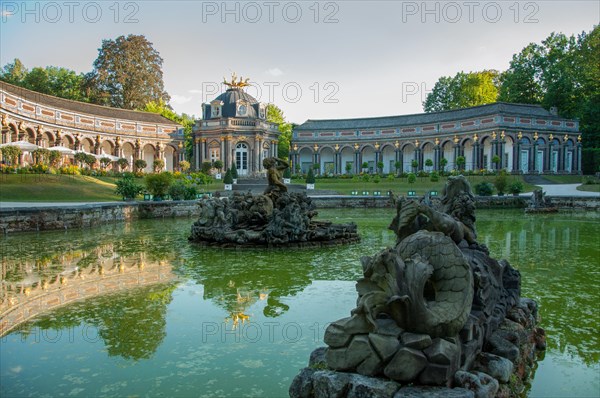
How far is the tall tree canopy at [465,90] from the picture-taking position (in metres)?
61.7

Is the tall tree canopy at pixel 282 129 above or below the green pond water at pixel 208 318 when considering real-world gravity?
above

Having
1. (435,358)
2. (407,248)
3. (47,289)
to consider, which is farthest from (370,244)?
(435,358)

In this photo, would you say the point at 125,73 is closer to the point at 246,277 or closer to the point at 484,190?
the point at 484,190

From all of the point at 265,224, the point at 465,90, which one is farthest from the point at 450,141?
the point at 265,224

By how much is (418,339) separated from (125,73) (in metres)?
63.6

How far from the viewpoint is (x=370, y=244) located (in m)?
13.1

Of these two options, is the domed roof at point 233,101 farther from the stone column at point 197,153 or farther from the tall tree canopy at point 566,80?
the tall tree canopy at point 566,80

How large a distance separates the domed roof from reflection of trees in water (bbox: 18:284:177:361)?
150ft

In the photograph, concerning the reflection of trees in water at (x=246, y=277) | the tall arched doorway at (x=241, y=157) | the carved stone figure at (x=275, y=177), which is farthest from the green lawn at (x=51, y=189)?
the tall arched doorway at (x=241, y=157)

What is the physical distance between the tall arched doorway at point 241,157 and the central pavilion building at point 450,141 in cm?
1015

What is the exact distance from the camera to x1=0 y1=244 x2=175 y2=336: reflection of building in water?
273 inches

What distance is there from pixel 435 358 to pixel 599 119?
55.6 metres

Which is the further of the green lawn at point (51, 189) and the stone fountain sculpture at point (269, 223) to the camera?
the green lawn at point (51, 189)

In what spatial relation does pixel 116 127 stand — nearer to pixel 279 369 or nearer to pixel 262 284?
pixel 262 284
